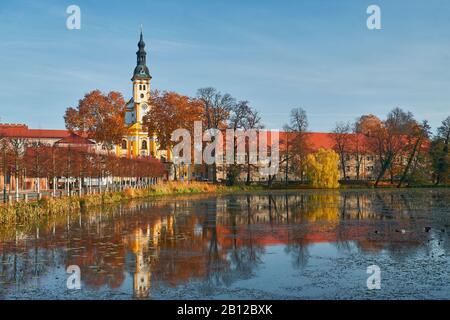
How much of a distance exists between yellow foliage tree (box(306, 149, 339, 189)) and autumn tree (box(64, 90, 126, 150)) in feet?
81.8

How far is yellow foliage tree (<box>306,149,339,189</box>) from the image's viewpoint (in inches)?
2721

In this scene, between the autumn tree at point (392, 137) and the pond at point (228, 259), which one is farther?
the autumn tree at point (392, 137)

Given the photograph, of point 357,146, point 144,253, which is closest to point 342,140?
point 357,146

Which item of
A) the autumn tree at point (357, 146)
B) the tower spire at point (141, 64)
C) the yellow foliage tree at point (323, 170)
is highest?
the tower spire at point (141, 64)

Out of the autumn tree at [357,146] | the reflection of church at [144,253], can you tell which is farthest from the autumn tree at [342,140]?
the reflection of church at [144,253]

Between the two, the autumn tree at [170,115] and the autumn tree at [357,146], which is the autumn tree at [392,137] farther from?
the autumn tree at [170,115]

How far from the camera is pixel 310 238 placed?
58.4ft

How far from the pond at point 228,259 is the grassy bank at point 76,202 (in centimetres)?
135

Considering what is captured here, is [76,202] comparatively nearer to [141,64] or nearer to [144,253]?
[144,253]

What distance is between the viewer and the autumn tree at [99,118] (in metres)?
61.9

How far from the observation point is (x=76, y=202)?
3180 centimetres

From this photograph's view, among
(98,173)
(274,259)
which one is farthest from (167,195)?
(274,259)
